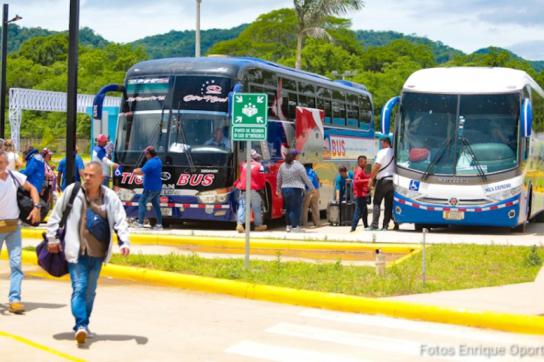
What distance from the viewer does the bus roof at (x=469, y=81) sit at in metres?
21.5

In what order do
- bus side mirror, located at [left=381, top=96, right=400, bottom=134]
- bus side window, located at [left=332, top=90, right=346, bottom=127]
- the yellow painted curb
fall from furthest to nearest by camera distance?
bus side window, located at [left=332, top=90, right=346, bottom=127]
bus side mirror, located at [left=381, top=96, right=400, bottom=134]
the yellow painted curb

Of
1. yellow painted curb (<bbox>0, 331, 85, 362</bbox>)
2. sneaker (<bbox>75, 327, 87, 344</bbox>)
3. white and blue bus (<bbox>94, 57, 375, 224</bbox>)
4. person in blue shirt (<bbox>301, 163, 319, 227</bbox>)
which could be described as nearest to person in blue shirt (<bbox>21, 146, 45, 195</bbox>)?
white and blue bus (<bbox>94, 57, 375, 224</bbox>)

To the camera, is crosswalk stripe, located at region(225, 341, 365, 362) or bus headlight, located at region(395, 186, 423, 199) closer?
crosswalk stripe, located at region(225, 341, 365, 362)

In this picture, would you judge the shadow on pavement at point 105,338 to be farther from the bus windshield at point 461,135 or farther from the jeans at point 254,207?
the bus windshield at point 461,135

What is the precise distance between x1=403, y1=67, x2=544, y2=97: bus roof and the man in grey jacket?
1381 centimetres

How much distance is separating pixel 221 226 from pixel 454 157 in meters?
6.26

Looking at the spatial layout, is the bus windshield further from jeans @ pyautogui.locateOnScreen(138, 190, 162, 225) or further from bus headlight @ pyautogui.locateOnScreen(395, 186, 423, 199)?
jeans @ pyautogui.locateOnScreen(138, 190, 162, 225)

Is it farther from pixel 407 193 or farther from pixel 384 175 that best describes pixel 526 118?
pixel 384 175

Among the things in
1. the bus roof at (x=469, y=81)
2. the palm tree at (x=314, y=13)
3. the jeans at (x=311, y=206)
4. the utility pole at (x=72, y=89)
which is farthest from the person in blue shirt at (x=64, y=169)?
the palm tree at (x=314, y=13)

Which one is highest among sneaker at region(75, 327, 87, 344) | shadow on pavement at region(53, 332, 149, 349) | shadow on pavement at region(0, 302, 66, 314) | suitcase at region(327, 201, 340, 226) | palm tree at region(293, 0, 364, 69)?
palm tree at region(293, 0, 364, 69)

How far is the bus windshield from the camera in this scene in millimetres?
21125

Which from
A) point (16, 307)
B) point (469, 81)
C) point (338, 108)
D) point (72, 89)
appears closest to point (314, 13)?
point (338, 108)

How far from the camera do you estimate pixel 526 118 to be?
20938 mm

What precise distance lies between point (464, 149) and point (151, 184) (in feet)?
22.1
